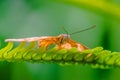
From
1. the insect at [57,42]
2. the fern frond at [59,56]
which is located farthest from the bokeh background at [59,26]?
the fern frond at [59,56]

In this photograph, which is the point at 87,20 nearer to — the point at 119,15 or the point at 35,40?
the point at 119,15

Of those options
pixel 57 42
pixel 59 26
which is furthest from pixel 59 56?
pixel 59 26

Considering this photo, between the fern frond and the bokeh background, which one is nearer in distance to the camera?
the fern frond

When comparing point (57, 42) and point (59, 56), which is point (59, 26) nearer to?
point (57, 42)

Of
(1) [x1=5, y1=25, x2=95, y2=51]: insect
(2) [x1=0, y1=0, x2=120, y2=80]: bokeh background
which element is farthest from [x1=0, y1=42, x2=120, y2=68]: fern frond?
(2) [x1=0, y1=0, x2=120, y2=80]: bokeh background

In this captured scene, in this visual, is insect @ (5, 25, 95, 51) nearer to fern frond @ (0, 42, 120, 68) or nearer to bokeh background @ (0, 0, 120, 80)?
fern frond @ (0, 42, 120, 68)

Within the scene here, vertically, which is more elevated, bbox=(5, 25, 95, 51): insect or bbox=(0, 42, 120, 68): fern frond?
bbox=(5, 25, 95, 51): insect
